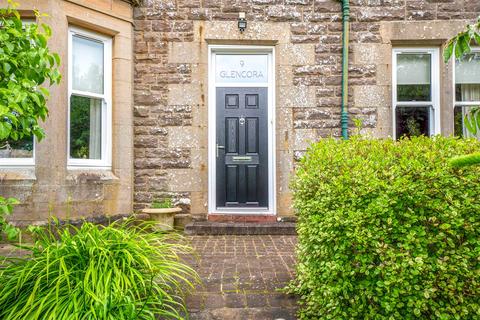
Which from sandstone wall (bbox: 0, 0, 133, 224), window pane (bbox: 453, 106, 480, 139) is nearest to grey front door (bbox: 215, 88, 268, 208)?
sandstone wall (bbox: 0, 0, 133, 224)

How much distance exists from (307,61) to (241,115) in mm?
1468

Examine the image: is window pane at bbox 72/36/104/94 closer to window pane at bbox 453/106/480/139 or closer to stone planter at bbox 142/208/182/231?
stone planter at bbox 142/208/182/231

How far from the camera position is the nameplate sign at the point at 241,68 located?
6.17 m

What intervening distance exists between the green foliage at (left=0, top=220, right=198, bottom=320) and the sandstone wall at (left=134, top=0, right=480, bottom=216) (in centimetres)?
326

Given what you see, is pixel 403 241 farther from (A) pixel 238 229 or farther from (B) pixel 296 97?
(B) pixel 296 97

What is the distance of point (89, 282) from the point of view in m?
2.19

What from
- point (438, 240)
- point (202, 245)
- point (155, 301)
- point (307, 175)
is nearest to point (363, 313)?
point (438, 240)

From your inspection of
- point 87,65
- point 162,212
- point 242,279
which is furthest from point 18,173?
point 242,279

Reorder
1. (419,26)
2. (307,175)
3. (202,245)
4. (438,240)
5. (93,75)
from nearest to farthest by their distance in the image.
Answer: (438,240), (307,175), (202,245), (93,75), (419,26)

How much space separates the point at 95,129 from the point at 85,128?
0.17m

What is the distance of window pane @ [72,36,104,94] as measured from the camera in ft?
17.4

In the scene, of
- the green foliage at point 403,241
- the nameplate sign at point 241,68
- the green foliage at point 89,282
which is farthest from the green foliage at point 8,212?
the nameplate sign at point 241,68

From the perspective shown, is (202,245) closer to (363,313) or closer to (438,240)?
(363,313)

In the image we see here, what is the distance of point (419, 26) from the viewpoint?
5.88 m
